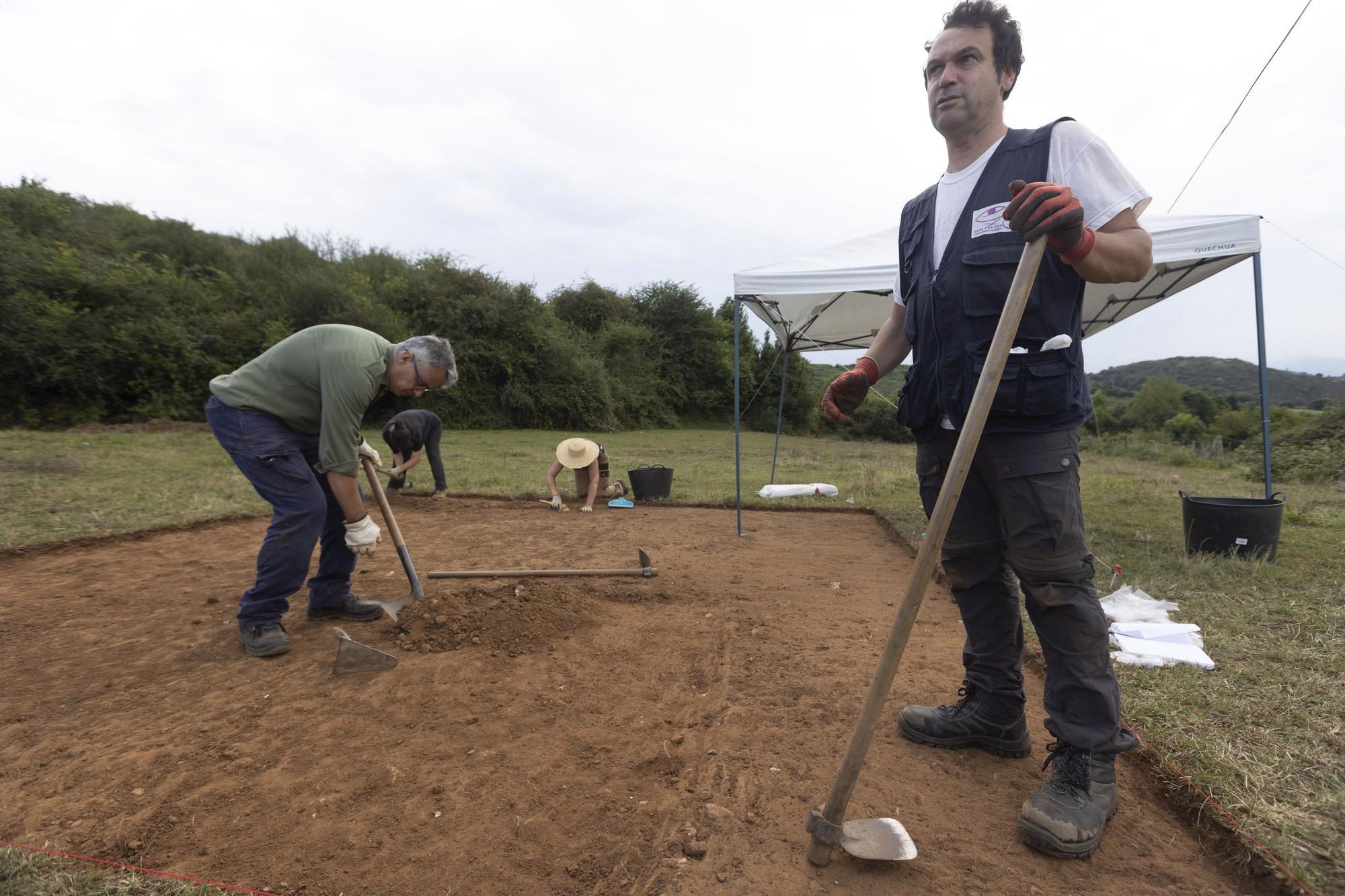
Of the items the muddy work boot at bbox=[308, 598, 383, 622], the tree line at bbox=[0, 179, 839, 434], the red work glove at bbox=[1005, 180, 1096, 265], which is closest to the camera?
the red work glove at bbox=[1005, 180, 1096, 265]

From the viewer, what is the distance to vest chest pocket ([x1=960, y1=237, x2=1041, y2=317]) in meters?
1.85

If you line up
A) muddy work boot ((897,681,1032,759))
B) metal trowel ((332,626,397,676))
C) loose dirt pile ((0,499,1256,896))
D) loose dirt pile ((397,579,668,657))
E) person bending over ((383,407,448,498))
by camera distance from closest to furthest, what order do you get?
loose dirt pile ((0,499,1256,896)) → muddy work boot ((897,681,1032,759)) → metal trowel ((332,626,397,676)) → loose dirt pile ((397,579,668,657)) → person bending over ((383,407,448,498))

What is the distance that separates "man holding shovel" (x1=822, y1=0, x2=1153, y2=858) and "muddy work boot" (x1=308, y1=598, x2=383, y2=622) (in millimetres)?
3171

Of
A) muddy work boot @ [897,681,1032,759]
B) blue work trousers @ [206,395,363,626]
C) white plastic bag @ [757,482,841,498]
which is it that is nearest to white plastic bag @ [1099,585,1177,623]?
muddy work boot @ [897,681,1032,759]

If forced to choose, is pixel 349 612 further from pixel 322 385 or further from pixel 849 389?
pixel 849 389

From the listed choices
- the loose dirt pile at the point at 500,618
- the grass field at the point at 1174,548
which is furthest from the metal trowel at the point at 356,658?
the grass field at the point at 1174,548

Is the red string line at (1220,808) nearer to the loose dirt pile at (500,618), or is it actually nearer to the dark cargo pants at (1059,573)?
the dark cargo pants at (1059,573)

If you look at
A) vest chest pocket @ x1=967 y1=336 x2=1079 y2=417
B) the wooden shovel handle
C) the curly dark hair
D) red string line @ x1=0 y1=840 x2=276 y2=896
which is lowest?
red string line @ x1=0 y1=840 x2=276 y2=896

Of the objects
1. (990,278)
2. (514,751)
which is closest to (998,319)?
(990,278)

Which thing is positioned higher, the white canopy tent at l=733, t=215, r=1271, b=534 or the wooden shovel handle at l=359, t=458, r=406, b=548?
the white canopy tent at l=733, t=215, r=1271, b=534

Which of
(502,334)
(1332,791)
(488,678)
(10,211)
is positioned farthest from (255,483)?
(502,334)

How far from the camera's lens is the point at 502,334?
22031 mm

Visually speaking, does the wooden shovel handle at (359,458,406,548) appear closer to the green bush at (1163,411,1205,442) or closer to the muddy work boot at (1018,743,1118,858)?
the muddy work boot at (1018,743,1118,858)

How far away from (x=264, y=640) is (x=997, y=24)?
3.95m
